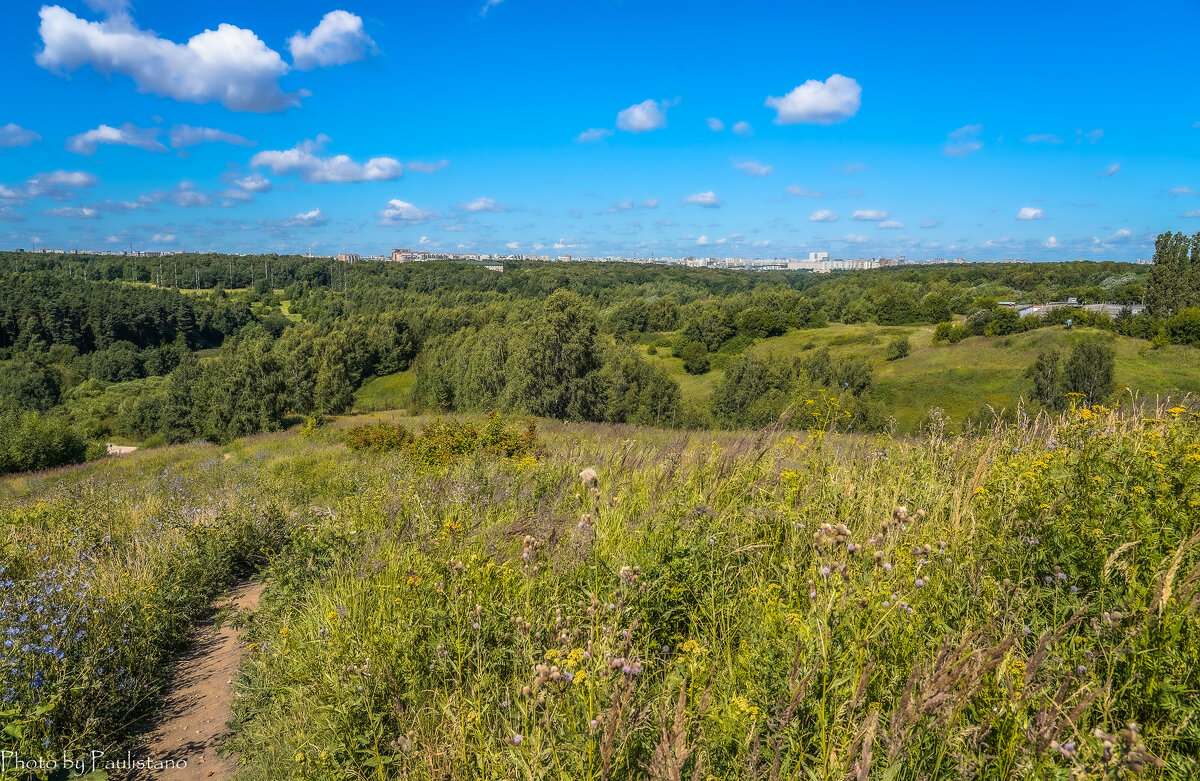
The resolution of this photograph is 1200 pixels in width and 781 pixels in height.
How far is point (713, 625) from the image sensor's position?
279cm

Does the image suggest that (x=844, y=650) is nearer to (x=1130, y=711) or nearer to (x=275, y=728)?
(x=1130, y=711)

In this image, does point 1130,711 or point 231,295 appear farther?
point 231,295

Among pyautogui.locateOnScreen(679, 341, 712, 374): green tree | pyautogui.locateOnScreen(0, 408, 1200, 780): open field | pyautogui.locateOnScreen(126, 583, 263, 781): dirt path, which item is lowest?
pyautogui.locateOnScreen(679, 341, 712, 374): green tree

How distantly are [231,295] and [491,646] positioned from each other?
16685cm

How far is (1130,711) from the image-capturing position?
205 cm

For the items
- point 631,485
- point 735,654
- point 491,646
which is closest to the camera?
point 735,654

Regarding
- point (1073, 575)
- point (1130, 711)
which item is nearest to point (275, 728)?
point (1130, 711)

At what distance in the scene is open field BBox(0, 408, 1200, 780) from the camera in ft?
5.94

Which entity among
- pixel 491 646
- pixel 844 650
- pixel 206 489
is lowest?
pixel 206 489

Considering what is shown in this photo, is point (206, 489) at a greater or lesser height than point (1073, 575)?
lesser

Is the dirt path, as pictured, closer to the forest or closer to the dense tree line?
the forest

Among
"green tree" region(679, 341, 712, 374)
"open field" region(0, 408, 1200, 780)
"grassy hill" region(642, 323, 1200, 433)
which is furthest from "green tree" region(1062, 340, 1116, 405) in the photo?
"open field" region(0, 408, 1200, 780)

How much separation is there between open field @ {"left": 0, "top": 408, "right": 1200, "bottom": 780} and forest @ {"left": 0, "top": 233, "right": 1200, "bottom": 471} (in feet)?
5.48

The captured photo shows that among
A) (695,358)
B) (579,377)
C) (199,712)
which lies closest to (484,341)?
(579,377)
